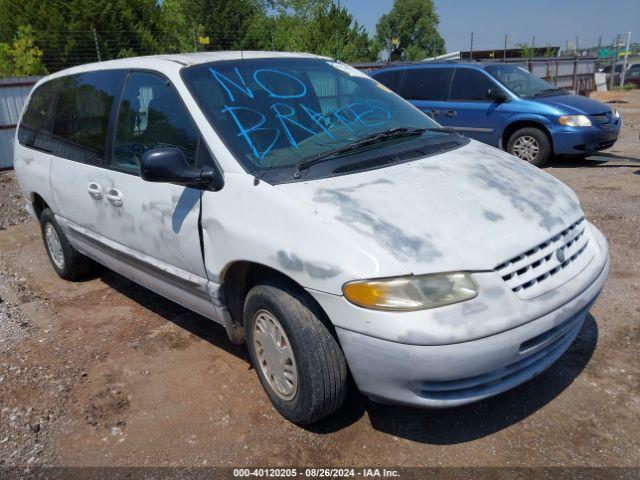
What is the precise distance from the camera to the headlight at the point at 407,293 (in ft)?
7.20

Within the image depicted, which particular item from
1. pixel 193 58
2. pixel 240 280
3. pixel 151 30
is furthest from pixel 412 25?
pixel 240 280

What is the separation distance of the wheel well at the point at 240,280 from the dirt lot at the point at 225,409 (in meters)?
0.50

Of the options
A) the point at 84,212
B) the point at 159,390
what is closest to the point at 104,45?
the point at 84,212

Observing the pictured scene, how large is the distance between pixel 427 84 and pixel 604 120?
285 centimetres

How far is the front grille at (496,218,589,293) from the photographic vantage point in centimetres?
233

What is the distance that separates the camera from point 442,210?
252 centimetres

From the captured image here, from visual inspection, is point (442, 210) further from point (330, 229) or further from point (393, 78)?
point (393, 78)

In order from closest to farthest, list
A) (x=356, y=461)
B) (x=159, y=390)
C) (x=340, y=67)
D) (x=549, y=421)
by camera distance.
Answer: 1. (x=356, y=461)
2. (x=549, y=421)
3. (x=159, y=390)
4. (x=340, y=67)

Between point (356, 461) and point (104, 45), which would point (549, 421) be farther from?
point (104, 45)

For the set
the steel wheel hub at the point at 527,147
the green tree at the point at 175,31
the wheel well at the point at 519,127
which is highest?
the green tree at the point at 175,31

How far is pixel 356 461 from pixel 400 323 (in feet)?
2.58

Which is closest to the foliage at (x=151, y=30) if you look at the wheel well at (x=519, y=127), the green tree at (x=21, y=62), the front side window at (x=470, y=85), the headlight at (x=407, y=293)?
the green tree at (x=21, y=62)

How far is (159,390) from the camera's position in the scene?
3.20 m

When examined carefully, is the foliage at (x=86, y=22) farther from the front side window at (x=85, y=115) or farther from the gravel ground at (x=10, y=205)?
the front side window at (x=85, y=115)
